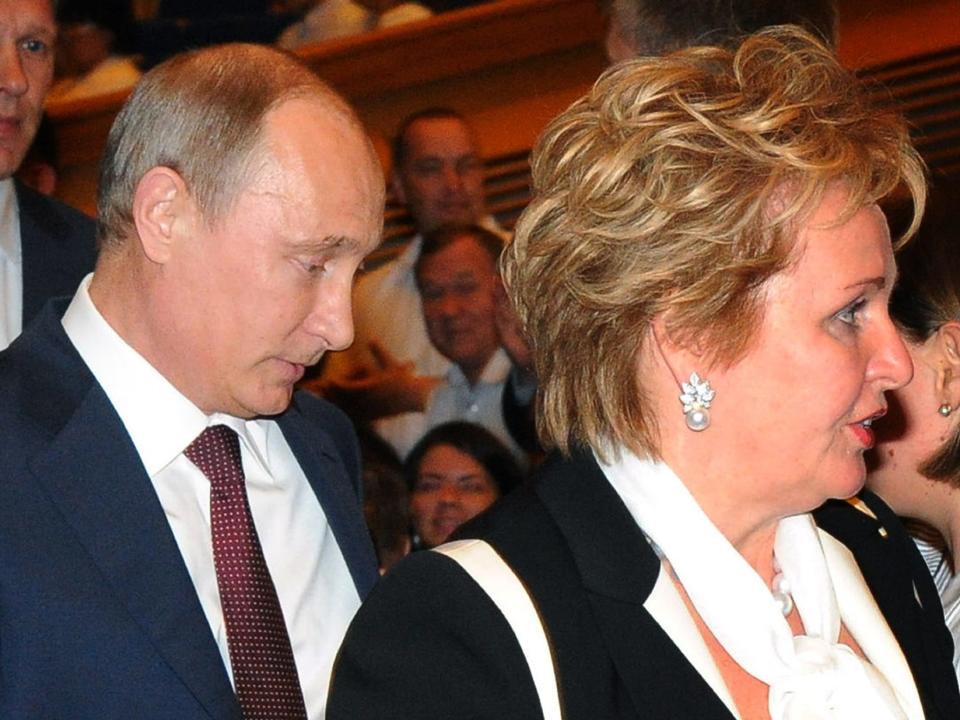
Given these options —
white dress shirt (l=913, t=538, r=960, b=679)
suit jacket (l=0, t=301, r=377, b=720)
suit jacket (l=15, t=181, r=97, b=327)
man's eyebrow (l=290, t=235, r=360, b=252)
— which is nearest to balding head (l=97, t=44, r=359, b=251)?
man's eyebrow (l=290, t=235, r=360, b=252)

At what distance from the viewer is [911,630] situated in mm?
2102

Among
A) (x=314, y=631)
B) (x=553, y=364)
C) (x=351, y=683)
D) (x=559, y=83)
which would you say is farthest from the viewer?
(x=559, y=83)

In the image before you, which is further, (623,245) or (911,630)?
(911,630)

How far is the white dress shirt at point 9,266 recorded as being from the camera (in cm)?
295

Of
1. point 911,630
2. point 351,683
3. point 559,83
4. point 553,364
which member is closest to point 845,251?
point 553,364

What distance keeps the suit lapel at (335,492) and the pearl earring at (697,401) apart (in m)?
A: 0.70

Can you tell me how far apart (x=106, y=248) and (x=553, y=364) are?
2.30 feet

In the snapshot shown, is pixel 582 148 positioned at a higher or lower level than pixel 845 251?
higher

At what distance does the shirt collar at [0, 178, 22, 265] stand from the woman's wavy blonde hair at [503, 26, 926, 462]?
1.34 m

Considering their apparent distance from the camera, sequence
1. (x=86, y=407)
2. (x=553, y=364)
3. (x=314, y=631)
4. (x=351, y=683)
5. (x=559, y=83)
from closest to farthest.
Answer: (x=351, y=683) → (x=553, y=364) → (x=86, y=407) → (x=314, y=631) → (x=559, y=83)

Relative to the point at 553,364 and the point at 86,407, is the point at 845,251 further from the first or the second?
the point at 86,407

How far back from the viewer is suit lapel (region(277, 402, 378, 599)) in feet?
7.84

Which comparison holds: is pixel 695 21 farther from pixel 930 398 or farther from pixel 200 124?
pixel 200 124

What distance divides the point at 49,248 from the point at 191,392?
86 centimetres
